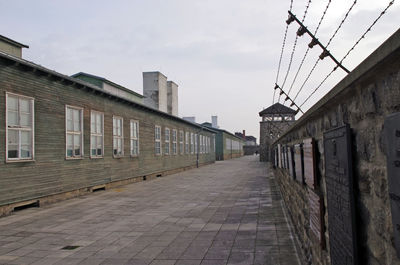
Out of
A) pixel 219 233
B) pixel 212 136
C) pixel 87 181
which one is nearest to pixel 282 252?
pixel 219 233

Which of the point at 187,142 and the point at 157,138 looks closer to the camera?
the point at 157,138

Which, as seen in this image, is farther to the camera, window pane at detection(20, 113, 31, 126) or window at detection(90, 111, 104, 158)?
window at detection(90, 111, 104, 158)

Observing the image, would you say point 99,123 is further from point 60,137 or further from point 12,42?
point 12,42

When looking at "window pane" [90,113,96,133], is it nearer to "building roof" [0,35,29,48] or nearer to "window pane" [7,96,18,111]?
"building roof" [0,35,29,48]

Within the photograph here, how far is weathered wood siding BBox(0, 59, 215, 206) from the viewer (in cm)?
1022

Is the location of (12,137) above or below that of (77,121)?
below

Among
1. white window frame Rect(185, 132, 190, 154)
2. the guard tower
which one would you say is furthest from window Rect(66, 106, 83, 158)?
the guard tower

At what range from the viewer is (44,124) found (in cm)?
1180

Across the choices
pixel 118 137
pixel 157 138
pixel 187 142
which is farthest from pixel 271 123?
pixel 118 137

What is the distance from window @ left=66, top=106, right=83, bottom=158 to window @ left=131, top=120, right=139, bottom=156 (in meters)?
5.72

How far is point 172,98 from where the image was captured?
39.7 meters

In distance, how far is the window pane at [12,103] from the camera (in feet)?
33.6

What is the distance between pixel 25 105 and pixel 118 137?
706 centimetres

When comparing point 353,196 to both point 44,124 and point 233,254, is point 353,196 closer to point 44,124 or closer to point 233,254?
point 233,254
